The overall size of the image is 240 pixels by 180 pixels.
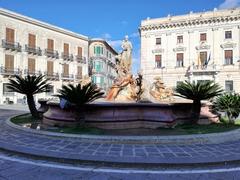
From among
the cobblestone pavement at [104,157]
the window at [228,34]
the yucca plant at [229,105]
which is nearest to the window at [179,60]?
the window at [228,34]

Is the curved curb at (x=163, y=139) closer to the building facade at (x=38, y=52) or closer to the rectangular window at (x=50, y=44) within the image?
the building facade at (x=38, y=52)

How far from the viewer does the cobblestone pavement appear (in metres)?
5.07

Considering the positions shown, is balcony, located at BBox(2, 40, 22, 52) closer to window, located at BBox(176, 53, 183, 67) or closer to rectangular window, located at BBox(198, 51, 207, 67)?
window, located at BBox(176, 53, 183, 67)

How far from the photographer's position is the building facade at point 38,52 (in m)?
37.1

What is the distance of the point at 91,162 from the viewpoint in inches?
225

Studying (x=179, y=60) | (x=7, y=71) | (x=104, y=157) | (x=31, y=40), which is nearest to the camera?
(x=104, y=157)

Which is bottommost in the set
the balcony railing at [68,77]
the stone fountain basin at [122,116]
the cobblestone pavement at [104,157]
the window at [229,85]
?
the cobblestone pavement at [104,157]

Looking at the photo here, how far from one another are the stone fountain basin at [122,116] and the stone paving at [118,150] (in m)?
1.97

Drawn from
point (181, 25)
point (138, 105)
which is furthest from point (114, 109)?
point (181, 25)

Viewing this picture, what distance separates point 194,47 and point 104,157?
38.5 m

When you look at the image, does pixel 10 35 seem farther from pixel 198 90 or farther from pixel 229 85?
pixel 198 90

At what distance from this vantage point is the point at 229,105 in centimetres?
1234

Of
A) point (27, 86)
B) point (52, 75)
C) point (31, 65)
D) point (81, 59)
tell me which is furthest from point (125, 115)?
point (81, 59)

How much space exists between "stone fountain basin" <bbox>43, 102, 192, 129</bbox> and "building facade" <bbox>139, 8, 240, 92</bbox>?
104 ft
